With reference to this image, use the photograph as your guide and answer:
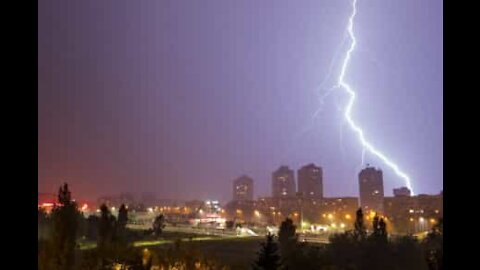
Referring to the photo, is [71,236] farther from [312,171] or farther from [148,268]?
[312,171]

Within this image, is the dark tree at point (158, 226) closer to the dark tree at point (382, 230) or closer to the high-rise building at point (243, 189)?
the dark tree at point (382, 230)

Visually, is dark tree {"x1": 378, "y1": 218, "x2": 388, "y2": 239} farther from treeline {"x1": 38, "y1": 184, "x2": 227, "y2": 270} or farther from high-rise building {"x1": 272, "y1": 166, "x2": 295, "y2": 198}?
high-rise building {"x1": 272, "y1": 166, "x2": 295, "y2": 198}

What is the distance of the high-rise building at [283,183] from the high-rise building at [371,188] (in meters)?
4.41

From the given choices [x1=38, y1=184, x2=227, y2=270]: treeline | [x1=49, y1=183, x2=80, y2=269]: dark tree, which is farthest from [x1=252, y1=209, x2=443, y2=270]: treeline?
[x1=49, y1=183, x2=80, y2=269]: dark tree

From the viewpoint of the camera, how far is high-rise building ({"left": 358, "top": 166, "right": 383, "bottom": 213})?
23.5m

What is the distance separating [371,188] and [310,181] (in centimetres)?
516

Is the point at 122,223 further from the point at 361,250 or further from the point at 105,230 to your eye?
the point at 361,250

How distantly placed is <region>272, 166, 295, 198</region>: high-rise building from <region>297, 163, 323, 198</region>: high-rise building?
659mm

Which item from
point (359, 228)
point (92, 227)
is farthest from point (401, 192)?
point (92, 227)

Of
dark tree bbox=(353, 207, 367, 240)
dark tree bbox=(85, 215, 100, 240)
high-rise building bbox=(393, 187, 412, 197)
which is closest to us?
dark tree bbox=(353, 207, 367, 240)

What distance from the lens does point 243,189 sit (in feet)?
118

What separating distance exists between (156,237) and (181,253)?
4127 millimetres

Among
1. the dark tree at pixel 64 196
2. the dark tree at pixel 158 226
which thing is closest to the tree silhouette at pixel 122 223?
the dark tree at pixel 158 226
